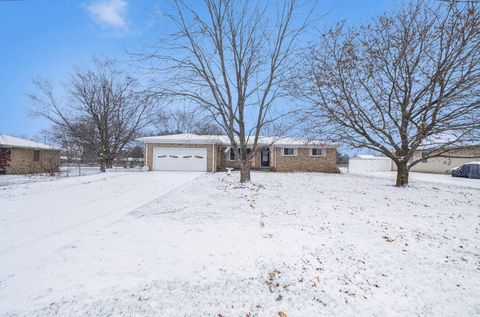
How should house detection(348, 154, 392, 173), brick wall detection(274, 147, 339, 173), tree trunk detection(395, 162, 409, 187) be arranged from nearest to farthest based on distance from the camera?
tree trunk detection(395, 162, 409, 187) → brick wall detection(274, 147, 339, 173) → house detection(348, 154, 392, 173)

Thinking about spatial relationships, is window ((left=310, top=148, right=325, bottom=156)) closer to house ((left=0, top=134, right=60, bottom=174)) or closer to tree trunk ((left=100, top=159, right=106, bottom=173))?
tree trunk ((left=100, top=159, right=106, bottom=173))

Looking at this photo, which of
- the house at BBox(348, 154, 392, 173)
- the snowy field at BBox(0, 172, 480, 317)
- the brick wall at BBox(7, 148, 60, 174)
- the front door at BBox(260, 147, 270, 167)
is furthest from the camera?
the house at BBox(348, 154, 392, 173)

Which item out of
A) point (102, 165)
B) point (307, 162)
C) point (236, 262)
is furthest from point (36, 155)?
point (236, 262)

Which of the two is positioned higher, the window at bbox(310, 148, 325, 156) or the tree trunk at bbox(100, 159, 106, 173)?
the window at bbox(310, 148, 325, 156)

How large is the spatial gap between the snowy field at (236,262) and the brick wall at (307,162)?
14.9m

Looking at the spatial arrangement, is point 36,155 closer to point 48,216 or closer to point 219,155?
point 219,155

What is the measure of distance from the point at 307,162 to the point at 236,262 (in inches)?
755

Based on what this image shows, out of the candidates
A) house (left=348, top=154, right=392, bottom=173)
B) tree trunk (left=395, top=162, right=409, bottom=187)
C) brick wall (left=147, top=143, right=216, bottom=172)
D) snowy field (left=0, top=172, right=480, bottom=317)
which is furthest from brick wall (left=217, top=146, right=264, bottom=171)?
house (left=348, top=154, right=392, bottom=173)

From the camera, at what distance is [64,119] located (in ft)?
69.2

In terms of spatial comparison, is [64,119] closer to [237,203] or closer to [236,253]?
[237,203]

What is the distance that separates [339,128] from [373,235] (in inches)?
345

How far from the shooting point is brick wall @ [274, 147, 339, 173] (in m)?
21.1

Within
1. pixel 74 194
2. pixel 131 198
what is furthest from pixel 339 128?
pixel 74 194

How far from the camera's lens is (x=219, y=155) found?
2175 cm
